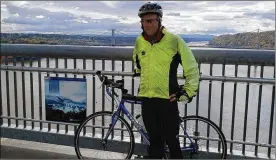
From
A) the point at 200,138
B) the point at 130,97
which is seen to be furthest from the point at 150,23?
the point at 200,138

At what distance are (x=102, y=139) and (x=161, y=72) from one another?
5.42ft

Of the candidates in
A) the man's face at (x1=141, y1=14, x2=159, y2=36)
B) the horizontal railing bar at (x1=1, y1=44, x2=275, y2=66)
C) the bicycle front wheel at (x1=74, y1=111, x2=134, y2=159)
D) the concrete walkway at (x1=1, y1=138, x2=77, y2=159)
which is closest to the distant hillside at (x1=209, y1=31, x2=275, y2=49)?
the horizontal railing bar at (x1=1, y1=44, x2=275, y2=66)

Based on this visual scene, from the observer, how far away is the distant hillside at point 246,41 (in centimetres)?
444

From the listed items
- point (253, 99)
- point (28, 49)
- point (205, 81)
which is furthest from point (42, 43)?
point (253, 99)

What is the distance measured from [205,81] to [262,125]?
1.11 meters

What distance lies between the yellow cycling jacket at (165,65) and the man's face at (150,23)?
12 cm

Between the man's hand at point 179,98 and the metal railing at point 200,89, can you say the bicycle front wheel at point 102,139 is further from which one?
the man's hand at point 179,98

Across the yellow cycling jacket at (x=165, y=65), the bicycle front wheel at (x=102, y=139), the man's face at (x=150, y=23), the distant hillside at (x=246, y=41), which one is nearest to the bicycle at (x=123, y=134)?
the bicycle front wheel at (x=102, y=139)

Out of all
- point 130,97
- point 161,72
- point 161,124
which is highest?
point 161,72

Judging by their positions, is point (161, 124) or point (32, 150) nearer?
point (161, 124)

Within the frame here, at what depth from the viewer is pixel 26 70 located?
539 cm

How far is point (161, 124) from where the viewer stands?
413cm

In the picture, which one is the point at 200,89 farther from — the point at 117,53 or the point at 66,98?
the point at 66,98

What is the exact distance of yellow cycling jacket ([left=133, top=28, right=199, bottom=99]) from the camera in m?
3.78
